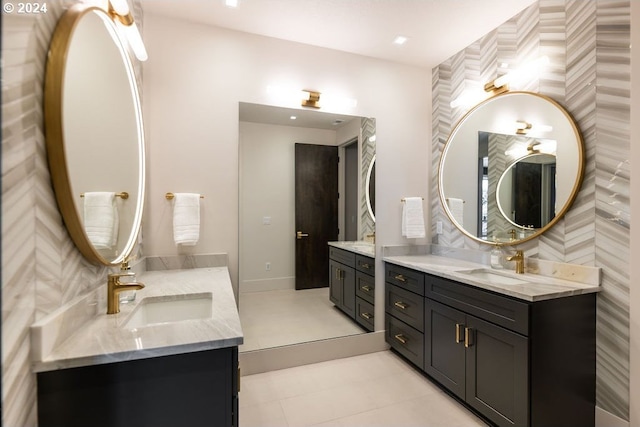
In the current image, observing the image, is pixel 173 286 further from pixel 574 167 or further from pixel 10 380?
pixel 574 167

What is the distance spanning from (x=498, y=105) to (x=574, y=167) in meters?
0.78

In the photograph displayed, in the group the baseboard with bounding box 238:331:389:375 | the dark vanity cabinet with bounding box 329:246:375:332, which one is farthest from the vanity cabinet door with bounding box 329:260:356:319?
the baseboard with bounding box 238:331:389:375

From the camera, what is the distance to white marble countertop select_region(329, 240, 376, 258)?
281 cm

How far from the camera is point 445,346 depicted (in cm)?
214

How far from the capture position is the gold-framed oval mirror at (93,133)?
99 centimetres

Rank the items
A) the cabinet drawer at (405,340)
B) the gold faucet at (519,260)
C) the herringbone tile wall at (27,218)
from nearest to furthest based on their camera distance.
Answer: the herringbone tile wall at (27,218) < the gold faucet at (519,260) < the cabinet drawer at (405,340)


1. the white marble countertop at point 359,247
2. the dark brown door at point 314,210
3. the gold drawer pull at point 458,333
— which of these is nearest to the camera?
the gold drawer pull at point 458,333

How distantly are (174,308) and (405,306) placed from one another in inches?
70.2

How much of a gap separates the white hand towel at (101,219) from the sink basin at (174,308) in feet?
1.19

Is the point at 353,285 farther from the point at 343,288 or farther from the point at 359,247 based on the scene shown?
the point at 359,247

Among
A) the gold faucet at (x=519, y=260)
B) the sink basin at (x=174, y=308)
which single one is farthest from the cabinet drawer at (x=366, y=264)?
the sink basin at (x=174, y=308)

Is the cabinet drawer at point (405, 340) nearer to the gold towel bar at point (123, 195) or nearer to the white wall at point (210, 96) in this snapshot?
the white wall at point (210, 96)

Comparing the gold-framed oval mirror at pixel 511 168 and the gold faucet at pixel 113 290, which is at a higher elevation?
the gold-framed oval mirror at pixel 511 168

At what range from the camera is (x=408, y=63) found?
296cm
